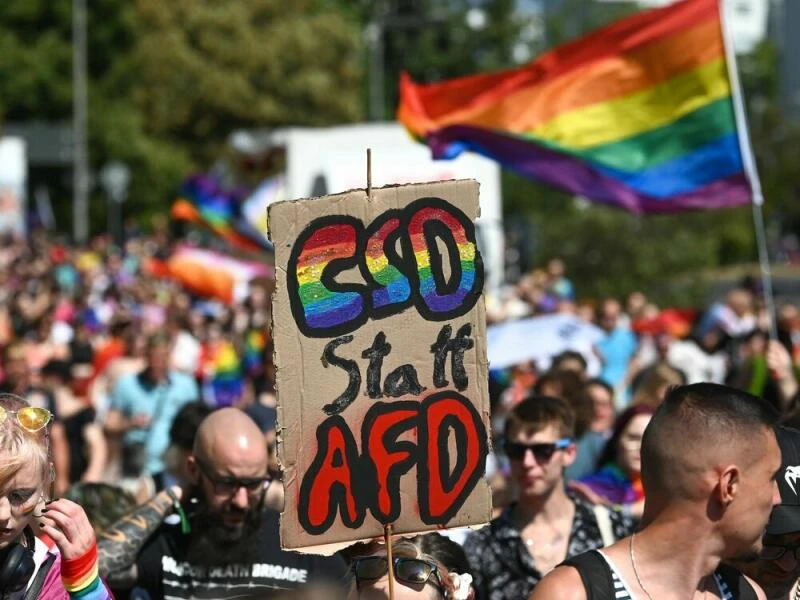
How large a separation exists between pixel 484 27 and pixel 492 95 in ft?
96.0

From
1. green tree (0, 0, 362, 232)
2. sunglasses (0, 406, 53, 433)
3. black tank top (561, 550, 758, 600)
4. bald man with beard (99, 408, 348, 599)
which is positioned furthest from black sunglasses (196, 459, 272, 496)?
green tree (0, 0, 362, 232)

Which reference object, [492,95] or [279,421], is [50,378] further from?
[279,421]

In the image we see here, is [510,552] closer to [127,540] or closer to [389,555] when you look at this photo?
[127,540]

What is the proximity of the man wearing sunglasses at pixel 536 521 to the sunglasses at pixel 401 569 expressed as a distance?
1.40m

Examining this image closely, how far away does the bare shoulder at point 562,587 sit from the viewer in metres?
3.12

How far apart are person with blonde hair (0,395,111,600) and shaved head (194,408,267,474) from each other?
3.49 ft

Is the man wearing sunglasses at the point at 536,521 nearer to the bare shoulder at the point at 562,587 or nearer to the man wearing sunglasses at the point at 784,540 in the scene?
the man wearing sunglasses at the point at 784,540

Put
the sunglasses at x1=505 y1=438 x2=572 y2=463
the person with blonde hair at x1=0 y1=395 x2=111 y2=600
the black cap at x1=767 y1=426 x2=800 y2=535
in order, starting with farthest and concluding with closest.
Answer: the sunglasses at x1=505 y1=438 x2=572 y2=463 → the black cap at x1=767 y1=426 x2=800 y2=535 → the person with blonde hair at x1=0 y1=395 x2=111 y2=600

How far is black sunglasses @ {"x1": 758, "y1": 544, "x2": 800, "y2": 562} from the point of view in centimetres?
369

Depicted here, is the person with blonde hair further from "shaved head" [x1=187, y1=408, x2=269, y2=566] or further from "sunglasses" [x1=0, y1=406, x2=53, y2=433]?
"shaved head" [x1=187, y1=408, x2=269, y2=566]

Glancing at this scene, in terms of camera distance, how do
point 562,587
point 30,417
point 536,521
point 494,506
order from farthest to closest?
point 494,506 < point 536,521 < point 30,417 < point 562,587

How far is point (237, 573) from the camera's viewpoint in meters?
4.49

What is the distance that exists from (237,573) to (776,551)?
5.25ft

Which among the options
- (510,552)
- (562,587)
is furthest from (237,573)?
(562,587)
